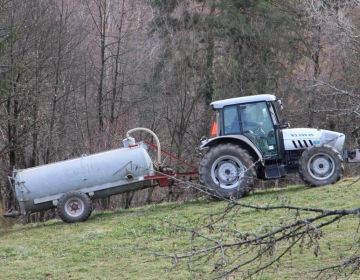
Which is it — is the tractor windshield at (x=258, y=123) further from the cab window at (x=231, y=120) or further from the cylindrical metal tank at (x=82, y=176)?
the cylindrical metal tank at (x=82, y=176)

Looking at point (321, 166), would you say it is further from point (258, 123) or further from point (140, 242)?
point (140, 242)

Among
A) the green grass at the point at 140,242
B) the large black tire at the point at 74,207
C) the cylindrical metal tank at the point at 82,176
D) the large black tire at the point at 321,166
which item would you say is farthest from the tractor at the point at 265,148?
the large black tire at the point at 74,207

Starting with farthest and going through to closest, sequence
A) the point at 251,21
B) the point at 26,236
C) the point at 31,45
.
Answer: the point at 251,21 < the point at 31,45 < the point at 26,236

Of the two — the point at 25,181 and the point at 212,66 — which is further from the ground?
the point at 212,66

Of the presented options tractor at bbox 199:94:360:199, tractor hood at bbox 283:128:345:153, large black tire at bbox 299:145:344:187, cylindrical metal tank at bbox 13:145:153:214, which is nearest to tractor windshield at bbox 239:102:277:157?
tractor at bbox 199:94:360:199

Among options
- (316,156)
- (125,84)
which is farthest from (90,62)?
(316,156)

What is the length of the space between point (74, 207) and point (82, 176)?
2.41ft

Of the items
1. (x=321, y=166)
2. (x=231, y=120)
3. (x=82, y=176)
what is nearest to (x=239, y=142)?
(x=231, y=120)

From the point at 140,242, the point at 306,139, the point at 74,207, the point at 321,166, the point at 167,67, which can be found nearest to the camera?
the point at 140,242

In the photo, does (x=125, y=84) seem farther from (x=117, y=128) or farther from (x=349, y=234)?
(x=349, y=234)

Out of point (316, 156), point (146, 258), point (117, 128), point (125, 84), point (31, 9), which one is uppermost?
point (31, 9)

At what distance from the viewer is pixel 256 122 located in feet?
48.1

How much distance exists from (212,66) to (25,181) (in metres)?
12.8

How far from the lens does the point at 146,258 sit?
10.6 meters
